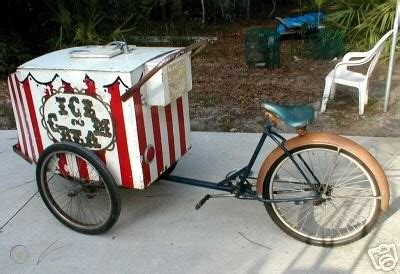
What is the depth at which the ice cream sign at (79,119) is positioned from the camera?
2.66 m

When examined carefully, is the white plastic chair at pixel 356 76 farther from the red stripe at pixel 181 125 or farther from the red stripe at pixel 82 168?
the red stripe at pixel 82 168

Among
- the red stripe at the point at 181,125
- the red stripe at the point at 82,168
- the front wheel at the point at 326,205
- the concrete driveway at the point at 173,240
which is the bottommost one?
the concrete driveway at the point at 173,240

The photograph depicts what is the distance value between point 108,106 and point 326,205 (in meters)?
1.48

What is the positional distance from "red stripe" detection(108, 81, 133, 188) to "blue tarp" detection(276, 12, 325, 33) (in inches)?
226

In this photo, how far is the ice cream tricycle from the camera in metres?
2.57

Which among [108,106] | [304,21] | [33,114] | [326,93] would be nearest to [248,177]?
[108,106]

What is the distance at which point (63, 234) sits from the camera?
2963mm

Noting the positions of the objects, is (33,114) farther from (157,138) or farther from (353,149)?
(353,149)

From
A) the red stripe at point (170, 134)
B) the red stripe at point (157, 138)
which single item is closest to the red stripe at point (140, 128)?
the red stripe at point (157, 138)

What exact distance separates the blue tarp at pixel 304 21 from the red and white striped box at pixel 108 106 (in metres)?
5.40

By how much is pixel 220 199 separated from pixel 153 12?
8.17 meters

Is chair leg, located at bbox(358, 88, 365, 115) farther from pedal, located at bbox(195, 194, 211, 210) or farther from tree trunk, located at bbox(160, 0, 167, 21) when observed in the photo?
tree trunk, located at bbox(160, 0, 167, 21)

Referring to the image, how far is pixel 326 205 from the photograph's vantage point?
3.03 meters

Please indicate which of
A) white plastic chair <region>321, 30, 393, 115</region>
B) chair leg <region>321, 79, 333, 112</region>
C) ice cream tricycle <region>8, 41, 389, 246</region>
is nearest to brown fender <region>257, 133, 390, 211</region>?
ice cream tricycle <region>8, 41, 389, 246</region>
